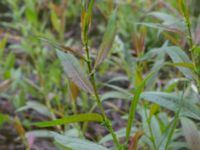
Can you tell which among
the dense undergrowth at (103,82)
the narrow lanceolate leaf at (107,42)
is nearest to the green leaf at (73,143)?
the dense undergrowth at (103,82)

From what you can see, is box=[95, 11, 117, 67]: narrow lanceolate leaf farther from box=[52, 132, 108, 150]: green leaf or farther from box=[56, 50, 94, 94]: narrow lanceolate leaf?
box=[52, 132, 108, 150]: green leaf

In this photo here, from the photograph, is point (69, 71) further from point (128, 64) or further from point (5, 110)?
point (5, 110)

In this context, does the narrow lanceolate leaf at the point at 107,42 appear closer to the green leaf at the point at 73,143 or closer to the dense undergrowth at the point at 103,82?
the dense undergrowth at the point at 103,82

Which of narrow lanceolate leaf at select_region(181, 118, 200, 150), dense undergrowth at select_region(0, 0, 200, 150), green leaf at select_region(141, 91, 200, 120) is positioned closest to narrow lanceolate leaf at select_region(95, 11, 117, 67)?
dense undergrowth at select_region(0, 0, 200, 150)

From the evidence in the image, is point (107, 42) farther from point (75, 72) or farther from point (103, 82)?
point (103, 82)

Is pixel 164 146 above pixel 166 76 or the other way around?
above

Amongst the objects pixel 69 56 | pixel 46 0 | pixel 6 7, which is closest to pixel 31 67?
pixel 46 0

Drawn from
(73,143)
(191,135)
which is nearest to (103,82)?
(191,135)
